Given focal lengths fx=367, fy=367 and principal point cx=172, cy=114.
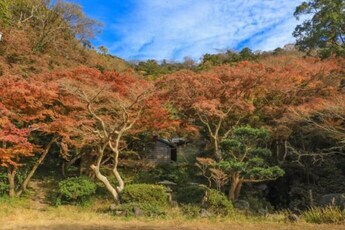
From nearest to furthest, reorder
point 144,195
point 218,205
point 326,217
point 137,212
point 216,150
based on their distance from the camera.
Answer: point 326,217, point 137,212, point 218,205, point 144,195, point 216,150

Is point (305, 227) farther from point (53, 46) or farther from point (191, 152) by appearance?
point (53, 46)

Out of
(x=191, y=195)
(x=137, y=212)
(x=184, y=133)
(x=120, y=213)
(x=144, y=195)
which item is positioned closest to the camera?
(x=137, y=212)

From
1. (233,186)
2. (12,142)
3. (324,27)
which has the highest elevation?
(324,27)

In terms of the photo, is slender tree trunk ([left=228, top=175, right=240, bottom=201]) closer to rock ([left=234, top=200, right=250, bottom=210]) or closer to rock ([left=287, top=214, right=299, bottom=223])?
rock ([left=234, top=200, right=250, bottom=210])

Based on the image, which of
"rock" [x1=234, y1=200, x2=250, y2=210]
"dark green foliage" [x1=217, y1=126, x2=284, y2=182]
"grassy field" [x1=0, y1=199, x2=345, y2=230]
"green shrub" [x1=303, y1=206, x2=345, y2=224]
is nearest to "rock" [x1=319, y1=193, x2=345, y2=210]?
"green shrub" [x1=303, y1=206, x2=345, y2=224]

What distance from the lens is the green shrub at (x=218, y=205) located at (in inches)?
473

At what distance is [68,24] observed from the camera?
24250 mm

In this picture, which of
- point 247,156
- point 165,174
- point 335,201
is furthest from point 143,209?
point 335,201

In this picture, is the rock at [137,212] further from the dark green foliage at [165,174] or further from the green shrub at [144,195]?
the dark green foliage at [165,174]

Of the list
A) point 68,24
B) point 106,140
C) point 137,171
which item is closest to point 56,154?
point 137,171

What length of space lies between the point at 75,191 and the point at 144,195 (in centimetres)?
289

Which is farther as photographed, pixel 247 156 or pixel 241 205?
pixel 247 156

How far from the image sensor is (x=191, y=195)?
14500 millimetres

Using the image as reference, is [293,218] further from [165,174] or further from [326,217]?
[165,174]
